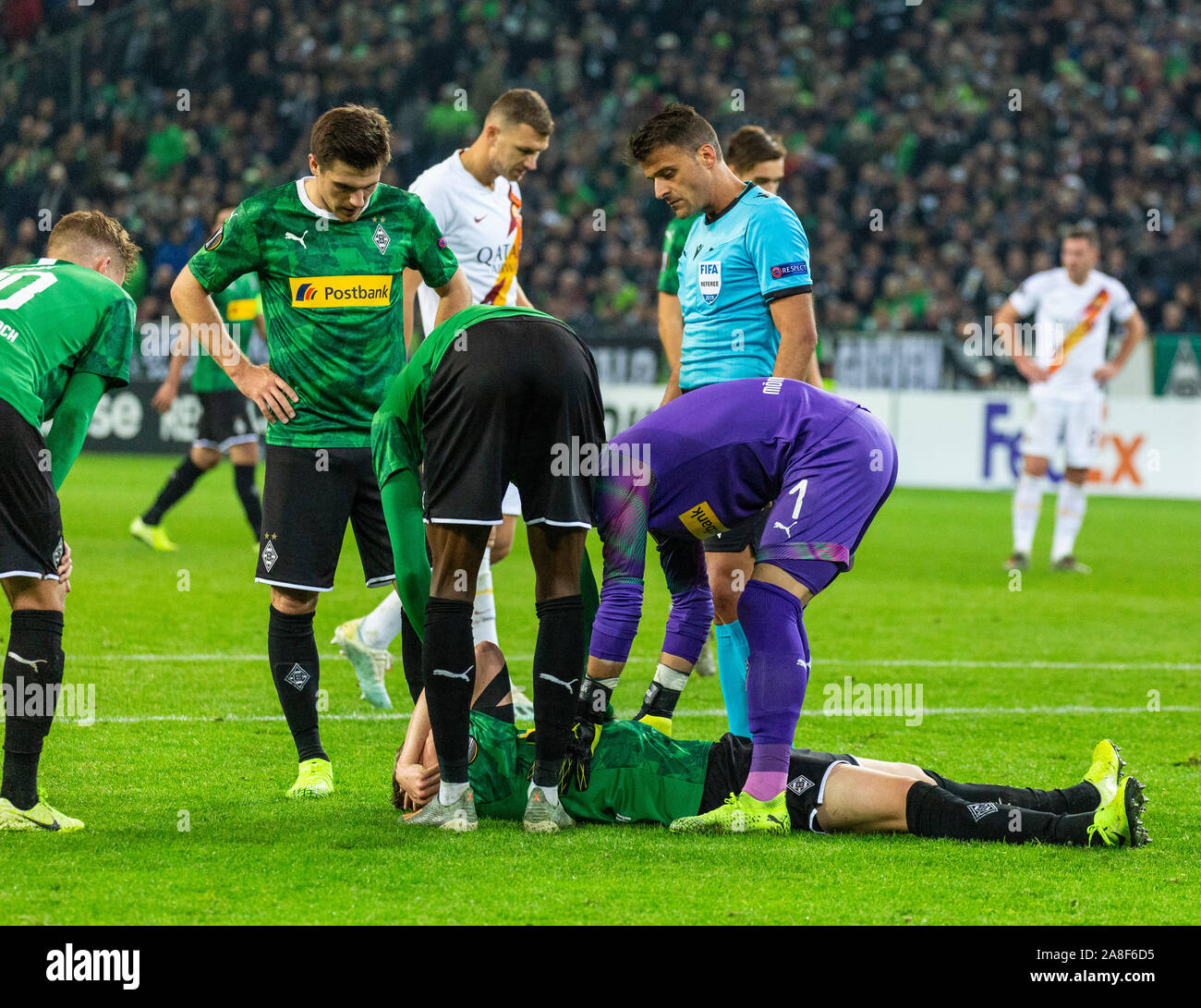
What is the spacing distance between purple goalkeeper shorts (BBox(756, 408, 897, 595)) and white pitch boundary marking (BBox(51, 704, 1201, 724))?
6.35ft

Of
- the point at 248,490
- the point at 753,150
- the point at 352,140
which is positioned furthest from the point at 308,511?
the point at 248,490

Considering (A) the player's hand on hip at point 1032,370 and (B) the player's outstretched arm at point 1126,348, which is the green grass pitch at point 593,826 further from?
(B) the player's outstretched arm at point 1126,348

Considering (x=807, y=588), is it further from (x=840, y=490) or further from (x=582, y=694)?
(x=582, y=694)

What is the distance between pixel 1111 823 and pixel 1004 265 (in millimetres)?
17864

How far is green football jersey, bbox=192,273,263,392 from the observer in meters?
10.8

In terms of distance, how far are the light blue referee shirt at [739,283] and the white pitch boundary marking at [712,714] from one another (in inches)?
60.6

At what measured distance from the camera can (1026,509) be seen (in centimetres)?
1206

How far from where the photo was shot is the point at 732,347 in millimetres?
5551

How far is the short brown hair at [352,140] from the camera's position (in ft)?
15.3

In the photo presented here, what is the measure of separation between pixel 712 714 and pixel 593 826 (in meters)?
1.93

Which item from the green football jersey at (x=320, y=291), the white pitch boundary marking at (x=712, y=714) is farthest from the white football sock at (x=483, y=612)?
the green football jersey at (x=320, y=291)

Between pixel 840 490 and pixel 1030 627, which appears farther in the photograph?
pixel 1030 627
